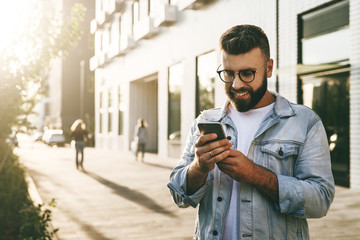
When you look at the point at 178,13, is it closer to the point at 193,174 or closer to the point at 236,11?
the point at 236,11

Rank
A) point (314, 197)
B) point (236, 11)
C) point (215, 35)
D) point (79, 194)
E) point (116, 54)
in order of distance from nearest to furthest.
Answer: point (314, 197) → point (79, 194) → point (236, 11) → point (215, 35) → point (116, 54)

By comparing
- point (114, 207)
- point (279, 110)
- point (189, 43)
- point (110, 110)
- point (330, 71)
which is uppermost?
point (189, 43)

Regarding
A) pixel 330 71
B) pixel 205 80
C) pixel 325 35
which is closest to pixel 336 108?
pixel 330 71

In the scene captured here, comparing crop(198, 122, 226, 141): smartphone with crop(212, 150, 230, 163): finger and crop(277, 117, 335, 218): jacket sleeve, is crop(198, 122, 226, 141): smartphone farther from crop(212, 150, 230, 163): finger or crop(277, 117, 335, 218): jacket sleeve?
crop(277, 117, 335, 218): jacket sleeve

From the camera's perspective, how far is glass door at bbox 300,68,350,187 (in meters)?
10.2

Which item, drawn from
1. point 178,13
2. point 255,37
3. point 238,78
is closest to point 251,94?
point 238,78

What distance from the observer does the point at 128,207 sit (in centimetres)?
818

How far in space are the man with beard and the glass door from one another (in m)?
8.22

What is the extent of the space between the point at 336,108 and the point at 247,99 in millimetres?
9169

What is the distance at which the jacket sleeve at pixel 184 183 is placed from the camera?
2.20 meters

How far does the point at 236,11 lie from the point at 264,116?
1272cm

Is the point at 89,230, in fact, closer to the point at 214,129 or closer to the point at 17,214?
the point at 17,214

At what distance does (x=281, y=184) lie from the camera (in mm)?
2008

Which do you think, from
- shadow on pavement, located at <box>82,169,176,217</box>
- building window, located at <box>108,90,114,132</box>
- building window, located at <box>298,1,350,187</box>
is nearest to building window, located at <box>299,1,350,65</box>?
building window, located at <box>298,1,350,187</box>
